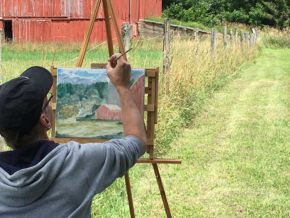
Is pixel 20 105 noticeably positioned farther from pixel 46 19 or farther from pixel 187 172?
pixel 46 19

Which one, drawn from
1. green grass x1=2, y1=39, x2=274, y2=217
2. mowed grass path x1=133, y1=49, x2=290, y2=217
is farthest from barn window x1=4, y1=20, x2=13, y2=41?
mowed grass path x1=133, y1=49, x2=290, y2=217

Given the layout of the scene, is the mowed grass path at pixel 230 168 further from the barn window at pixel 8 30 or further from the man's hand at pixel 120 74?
the barn window at pixel 8 30

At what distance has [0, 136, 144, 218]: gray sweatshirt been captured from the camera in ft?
6.77

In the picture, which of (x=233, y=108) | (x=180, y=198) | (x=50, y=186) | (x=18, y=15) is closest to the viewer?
(x=50, y=186)

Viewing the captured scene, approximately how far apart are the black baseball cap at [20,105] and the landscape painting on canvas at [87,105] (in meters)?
1.63

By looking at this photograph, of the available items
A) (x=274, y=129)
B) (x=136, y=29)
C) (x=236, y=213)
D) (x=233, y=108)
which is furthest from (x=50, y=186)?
(x=136, y=29)

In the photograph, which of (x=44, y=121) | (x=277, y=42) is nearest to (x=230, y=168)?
(x=44, y=121)

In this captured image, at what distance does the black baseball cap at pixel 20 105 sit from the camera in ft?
6.81

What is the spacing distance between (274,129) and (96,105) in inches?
239

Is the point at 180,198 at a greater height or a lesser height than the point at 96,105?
lesser

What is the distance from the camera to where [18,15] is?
106 ft

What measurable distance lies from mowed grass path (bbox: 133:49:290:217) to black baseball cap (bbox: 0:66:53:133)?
3.50m

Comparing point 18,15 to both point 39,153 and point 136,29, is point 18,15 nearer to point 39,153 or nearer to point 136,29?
point 136,29

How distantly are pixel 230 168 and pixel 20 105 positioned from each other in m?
5.17
